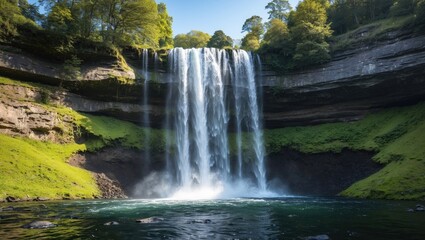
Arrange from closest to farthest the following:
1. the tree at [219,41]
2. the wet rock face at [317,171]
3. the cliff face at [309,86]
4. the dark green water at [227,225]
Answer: the dark green water at [227,225]
the wet rock face at [317,171]
the cliff face at [309,86]
the tree at [219,41]

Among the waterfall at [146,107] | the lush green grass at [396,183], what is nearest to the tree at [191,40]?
the waterfall at [146,107]

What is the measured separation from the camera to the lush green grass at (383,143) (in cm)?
2562

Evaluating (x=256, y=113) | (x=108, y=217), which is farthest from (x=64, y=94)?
(x=108, y=217)

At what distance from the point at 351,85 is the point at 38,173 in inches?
1236

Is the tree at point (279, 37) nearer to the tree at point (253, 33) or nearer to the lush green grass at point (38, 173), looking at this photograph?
the tree at point (253, 33)

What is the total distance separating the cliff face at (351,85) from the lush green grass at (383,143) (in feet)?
4.46

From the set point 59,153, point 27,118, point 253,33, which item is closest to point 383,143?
point 59,153

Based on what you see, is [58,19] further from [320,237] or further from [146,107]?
[320,237]

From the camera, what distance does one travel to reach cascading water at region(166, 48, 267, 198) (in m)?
37.8

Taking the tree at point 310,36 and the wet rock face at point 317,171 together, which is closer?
the wet rock face at point 317,171

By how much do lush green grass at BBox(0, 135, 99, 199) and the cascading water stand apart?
1066 centimetres

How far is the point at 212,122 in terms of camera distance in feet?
132

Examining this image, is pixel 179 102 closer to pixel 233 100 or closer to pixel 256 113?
pixel 233 100

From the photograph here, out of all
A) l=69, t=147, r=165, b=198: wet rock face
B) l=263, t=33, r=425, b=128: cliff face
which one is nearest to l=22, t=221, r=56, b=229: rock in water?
l=69, t=147, r=165, b=198: wet rock face
